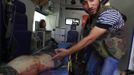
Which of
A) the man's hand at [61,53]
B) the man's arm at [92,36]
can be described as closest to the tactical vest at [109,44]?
the man's arm at [92,36]

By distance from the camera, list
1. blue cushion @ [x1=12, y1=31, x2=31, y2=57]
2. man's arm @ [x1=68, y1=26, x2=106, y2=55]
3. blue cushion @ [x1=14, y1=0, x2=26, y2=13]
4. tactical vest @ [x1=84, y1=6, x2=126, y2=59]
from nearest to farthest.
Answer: man's arm @ [x1=68, y1=26, x2=106, y2=55], tactical vest @ [x1=84, y1=6, x2=126, y2=59], blue cushion @ [x1=12, y1=31, x2=31, y2=57], blue cushion @ [x1=14, y1=0, x2=26, y2=13]

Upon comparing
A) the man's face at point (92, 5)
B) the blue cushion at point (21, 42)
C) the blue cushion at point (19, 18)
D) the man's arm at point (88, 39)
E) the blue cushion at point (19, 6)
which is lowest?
the blue cushion at point (21, 42)

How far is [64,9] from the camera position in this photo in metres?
10.7

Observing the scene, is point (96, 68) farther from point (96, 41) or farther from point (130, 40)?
point (130, 40)

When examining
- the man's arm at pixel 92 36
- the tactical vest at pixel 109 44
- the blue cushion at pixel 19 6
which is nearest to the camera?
the man's arm at pixel 92 36

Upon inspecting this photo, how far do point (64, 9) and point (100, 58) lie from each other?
872 centimetres

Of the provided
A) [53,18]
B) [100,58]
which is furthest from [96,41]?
[53,18]

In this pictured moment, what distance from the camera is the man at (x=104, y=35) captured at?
183cm

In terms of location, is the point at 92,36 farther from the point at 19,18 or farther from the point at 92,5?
the point at 19,18

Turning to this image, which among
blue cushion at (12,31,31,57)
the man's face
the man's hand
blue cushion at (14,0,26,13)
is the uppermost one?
blue cushion at (14,0,26,13)

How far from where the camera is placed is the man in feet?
6.00

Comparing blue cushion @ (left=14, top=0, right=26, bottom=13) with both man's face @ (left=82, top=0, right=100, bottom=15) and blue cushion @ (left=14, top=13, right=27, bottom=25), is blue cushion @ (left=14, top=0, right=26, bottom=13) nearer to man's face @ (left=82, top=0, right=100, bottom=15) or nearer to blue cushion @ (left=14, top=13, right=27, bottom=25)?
blue cushion @ (left=14, top=13, right=27, bottom=25)

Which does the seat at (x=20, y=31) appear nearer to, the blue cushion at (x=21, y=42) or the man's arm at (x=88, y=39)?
the blue cushion at (x=21, y=42)

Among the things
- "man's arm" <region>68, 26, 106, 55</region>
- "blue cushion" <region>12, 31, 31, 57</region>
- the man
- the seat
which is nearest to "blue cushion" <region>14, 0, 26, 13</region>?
the seat
